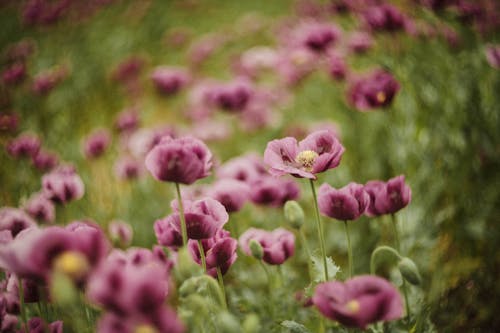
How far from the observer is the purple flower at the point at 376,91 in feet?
3.76

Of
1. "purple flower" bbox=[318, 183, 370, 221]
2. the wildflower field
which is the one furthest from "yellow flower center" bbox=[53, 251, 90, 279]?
"purple flower" bbox=[318, 183, 370, 221]

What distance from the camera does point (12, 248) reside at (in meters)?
0.47

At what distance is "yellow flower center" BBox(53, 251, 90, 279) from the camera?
0.45 m

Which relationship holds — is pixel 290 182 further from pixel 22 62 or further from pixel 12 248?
pixel 22 62

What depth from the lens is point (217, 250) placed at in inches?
27.8

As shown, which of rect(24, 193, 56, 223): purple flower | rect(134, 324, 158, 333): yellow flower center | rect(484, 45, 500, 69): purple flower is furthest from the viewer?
rect(484, 45, 500, 69): purple flower

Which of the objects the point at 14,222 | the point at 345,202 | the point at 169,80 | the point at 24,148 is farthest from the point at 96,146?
the point at 345,202

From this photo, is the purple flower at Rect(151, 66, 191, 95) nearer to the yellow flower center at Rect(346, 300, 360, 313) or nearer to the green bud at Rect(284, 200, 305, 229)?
the green bud at Rect(284, 200, 305, 229)

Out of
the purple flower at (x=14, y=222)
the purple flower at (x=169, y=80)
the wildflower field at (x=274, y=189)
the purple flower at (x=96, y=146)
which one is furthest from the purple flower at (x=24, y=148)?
the purple flower at (x=169, y=80)

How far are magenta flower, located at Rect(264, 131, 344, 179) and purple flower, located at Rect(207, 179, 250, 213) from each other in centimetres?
16

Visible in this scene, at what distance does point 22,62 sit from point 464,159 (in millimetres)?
2113

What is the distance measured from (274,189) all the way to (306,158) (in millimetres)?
213

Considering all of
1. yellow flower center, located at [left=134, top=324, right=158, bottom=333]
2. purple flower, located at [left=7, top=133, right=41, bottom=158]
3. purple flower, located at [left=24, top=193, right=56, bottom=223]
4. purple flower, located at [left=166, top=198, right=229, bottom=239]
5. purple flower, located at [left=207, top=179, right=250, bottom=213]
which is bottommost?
purple flower, located at [left=7, top=133, right=41, bottom=158]

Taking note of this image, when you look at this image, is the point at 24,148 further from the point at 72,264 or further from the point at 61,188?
the point at 72,264
